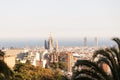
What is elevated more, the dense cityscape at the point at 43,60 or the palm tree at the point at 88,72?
the palm tree at the point at 88,72

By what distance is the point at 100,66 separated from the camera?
8.88 m

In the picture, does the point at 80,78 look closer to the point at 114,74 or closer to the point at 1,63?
the point at 114,74

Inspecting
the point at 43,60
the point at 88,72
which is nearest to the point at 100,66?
the point at 88,72

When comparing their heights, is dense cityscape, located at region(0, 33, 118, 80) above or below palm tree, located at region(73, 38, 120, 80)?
below

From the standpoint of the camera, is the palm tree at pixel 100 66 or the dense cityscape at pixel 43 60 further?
the dense cityscape at pixel 43 60

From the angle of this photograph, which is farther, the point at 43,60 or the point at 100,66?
the point at 43,60

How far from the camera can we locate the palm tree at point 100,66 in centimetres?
876

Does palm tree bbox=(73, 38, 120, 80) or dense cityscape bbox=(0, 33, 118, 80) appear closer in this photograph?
palm tree bbox=(73, 38, 120, 80)

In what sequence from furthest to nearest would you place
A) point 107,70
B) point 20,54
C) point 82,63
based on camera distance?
point 20,54 < point 107,70 < point 82,63

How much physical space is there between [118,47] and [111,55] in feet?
0.86

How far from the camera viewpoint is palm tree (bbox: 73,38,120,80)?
8.76 metres

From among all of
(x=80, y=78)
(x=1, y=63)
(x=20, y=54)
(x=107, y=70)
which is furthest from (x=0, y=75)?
(x=20, y=54)

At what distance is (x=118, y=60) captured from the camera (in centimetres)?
884

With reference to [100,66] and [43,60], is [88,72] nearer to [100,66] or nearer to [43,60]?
[100,66]
